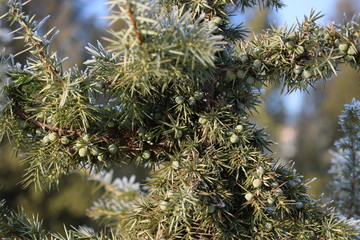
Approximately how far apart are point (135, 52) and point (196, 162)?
0.66ft

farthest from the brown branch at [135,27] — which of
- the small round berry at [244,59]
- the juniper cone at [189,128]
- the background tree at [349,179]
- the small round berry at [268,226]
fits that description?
the background tree at [349,179]

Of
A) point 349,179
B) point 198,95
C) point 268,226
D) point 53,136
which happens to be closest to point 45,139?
point 53,136

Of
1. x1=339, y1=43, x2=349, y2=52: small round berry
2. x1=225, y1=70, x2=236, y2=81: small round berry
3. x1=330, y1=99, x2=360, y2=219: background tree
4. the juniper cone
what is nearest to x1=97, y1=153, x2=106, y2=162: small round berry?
the juniper cone

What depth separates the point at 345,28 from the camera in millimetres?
514

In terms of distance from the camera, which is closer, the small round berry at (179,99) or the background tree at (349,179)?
the small round berry at (179,99)

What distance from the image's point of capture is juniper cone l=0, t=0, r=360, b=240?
0.55 m

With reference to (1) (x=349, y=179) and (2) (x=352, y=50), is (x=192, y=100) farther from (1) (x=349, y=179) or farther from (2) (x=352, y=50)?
(1) (x=349, y=179)

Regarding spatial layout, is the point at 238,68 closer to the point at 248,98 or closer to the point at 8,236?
the point at 248,98

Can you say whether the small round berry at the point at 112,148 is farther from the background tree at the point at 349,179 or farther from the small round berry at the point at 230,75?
the background tree at the point at 349,179

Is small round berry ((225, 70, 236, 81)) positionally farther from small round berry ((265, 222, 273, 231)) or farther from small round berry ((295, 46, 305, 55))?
small round berry ((265, 222, 273, 231))

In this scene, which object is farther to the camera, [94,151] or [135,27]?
[94,151]

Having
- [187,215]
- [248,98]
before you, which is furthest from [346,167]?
[187,215]

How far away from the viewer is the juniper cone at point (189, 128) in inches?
21.6

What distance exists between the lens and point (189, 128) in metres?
0.62
